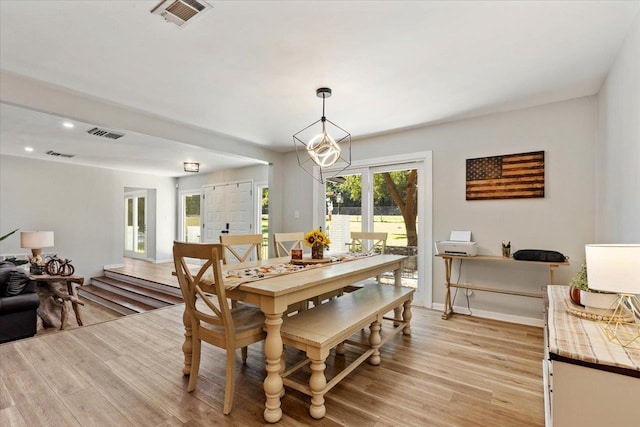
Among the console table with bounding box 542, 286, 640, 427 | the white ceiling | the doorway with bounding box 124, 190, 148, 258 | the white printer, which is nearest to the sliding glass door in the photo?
the white printer

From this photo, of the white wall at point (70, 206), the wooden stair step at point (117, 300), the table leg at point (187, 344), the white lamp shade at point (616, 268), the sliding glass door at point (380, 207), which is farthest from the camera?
the white wall at point (70, 206)

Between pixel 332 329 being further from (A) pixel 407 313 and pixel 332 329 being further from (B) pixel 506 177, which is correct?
(B) pixel 506 177

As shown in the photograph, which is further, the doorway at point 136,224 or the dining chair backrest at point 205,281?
the doorway at point 136,224

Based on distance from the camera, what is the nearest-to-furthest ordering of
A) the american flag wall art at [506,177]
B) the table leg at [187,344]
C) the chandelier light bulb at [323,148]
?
the table leg at [187,344] < the chandelier light bulb at [323,148] < the american flag wall art at [506,177]

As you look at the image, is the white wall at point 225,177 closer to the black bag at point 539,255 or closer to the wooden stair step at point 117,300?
the wooden stair step at point 117,300

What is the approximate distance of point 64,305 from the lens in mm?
3713

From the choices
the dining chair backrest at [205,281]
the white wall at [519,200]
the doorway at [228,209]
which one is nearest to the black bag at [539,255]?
the white wall at [519,200]

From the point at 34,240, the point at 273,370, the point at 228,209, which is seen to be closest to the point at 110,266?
the point at 34,240

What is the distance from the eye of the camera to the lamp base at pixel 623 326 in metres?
1.21

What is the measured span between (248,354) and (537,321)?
10.2 feet

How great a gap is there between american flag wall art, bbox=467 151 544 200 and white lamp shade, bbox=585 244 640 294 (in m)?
2.47

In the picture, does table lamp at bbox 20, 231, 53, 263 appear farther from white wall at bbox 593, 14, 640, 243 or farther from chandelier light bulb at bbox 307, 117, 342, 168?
white wall at bbox 593, 14, 640, 243

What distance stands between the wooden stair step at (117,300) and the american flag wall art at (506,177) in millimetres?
4910

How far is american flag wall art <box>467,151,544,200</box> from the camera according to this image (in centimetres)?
338
